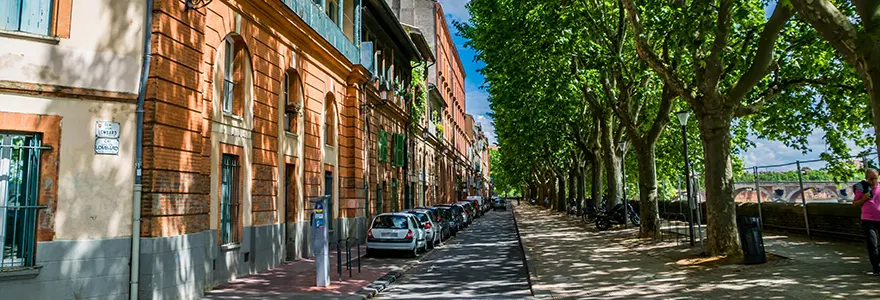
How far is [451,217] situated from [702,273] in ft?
55.0

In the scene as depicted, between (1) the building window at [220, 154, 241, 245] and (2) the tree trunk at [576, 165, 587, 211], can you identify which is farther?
(2) the tree trunk at [576, 165, 587, 211]

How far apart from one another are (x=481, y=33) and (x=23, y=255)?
1870 cm

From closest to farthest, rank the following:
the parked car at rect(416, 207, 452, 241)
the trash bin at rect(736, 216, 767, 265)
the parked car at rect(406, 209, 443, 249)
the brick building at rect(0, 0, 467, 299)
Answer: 1. the brick building at rect(0, 0, 467, 299)
2. the trash bin at rect(736, 216, 767, 265)
3. the parked car at rect(406, 209, 443, 249)
4. the parked car at rect(416, 207, 452, 241)

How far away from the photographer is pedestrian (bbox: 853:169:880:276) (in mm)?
8836

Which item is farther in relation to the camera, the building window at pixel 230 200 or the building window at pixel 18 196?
the building window at pixel 230 200

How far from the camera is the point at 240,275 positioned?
40.1 feet

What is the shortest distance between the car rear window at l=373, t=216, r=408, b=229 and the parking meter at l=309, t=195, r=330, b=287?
6.16 metres

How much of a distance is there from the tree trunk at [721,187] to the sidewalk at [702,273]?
49 centimetres

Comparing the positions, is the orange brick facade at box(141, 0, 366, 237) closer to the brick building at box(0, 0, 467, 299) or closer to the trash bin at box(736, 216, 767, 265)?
the brick building at box(0, 0, 467, 299)

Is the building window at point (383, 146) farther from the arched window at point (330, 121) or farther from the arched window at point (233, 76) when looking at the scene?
the arched window at point (233, 76)

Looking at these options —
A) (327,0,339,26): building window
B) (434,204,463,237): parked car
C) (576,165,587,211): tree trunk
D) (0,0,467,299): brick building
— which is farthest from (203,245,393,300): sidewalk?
(576,165,587,211): tree trunk

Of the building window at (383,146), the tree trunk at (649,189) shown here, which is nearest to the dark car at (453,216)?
the building window at (383,146)

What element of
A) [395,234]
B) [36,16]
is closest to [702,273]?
[395,234]

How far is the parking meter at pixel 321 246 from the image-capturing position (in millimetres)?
10828
